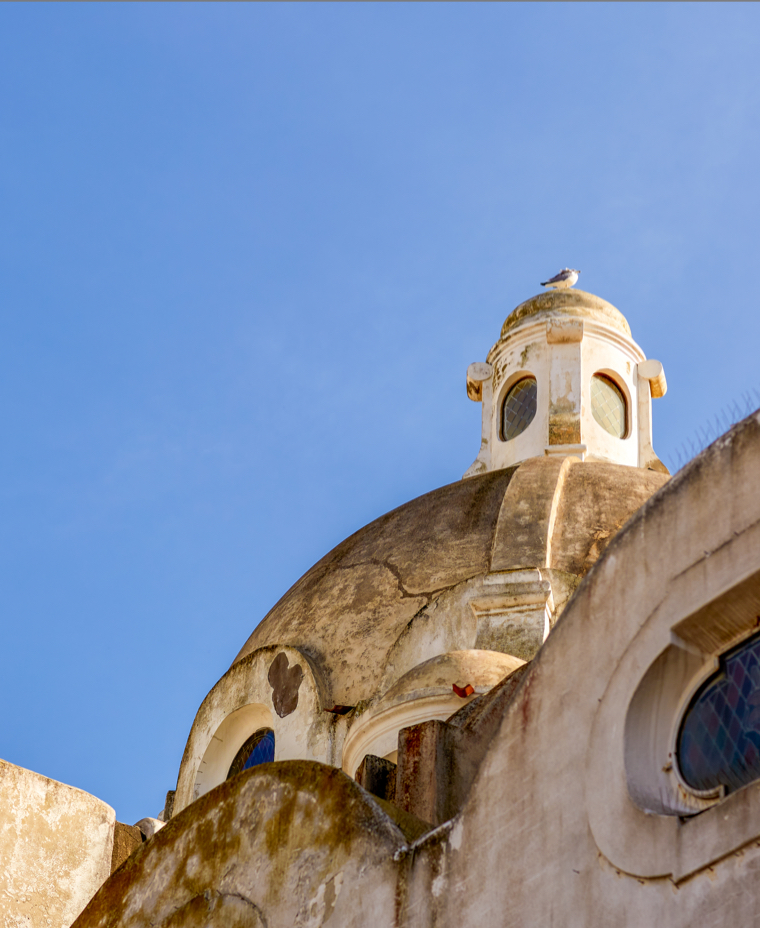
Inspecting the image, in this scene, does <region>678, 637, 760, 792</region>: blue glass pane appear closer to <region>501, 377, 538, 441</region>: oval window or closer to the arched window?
the arched window

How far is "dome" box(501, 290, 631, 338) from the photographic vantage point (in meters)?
20.9

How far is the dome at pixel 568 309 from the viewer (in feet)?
68.6

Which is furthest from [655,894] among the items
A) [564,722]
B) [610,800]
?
[564,722]

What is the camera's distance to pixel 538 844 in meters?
8.08

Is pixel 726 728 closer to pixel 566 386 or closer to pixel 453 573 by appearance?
pixel 453 573

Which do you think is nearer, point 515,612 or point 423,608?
point 515,612

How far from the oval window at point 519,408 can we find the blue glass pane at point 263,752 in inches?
214

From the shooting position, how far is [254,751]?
17.1 m

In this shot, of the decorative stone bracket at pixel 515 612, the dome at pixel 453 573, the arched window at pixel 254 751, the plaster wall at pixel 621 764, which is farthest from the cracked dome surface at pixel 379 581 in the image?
the plaster wall at pixel 621 764

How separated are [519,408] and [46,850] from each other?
9.42 metres

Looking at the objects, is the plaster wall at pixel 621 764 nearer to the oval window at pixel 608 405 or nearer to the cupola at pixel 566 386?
the cupola at pixel 566 386

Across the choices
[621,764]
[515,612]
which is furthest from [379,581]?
[621,764]

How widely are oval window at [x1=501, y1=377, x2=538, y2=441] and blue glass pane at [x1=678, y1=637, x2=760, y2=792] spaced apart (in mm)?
12725

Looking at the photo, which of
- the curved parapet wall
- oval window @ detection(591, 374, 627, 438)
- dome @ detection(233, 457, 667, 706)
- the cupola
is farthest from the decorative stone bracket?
oval window @ detection(591, 374, 627, 438)
